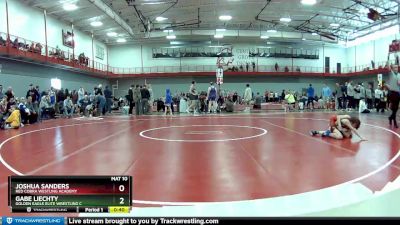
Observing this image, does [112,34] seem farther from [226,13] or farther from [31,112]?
[31,112]

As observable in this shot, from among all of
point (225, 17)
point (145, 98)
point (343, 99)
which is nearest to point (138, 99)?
point (145, 98)

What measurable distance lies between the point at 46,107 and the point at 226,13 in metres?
18.9

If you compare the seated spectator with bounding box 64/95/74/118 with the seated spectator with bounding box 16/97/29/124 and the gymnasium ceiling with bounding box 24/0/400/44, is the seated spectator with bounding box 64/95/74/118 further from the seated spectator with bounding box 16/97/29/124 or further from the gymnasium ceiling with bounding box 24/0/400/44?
the gymnasium ceiling with bounding box 24/0/400/44

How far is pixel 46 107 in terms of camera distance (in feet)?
63.9

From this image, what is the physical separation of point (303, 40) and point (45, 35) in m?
28.0

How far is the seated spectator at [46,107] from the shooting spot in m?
19.3

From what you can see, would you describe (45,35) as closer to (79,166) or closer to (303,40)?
(79,166)

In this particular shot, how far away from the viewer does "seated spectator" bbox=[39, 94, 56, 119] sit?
19.3 metres

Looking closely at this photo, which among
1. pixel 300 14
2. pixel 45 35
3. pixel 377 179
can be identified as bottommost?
pixel 377 179

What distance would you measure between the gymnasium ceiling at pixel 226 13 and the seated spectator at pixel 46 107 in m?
7.84

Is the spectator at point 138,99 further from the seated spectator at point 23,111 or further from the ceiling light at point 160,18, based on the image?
the ceiling light at point 160,18

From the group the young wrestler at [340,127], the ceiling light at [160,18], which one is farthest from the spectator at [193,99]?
the ceiling light at [160,18]

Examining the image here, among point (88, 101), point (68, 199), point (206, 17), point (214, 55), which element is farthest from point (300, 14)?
point (68, 199)

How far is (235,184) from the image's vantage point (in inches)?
180
